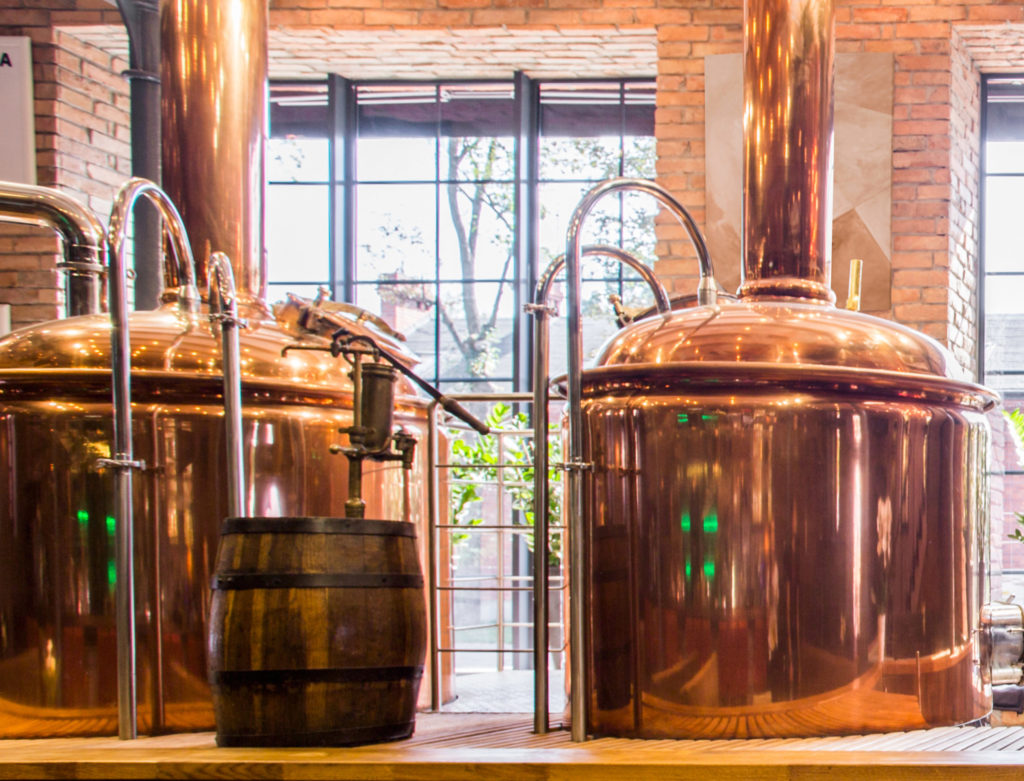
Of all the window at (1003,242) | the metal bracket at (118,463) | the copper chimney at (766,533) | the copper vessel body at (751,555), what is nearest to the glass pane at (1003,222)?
the window at (1003,242)

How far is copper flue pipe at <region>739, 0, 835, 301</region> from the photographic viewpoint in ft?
8.48

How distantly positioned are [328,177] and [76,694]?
15.0 ft

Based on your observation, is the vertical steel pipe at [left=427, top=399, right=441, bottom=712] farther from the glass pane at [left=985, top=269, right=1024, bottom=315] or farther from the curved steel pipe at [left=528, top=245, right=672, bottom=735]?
the glass pane at [left=985, top=269, right=1024, bottom=315]

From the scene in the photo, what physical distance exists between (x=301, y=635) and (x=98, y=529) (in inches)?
22.5

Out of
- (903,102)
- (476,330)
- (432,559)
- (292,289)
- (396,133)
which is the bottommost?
(432,559)

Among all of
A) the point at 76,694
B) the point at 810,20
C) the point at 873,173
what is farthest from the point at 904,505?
the point at 873,173

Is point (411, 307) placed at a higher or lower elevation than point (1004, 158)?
lower

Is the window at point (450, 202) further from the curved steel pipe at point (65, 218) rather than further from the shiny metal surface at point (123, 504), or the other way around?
the shiny metal surface at point (123, 504)

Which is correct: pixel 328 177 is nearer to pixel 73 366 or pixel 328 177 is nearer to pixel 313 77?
pixel 313 77

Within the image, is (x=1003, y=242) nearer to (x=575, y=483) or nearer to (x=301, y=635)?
(x=575, y=483)

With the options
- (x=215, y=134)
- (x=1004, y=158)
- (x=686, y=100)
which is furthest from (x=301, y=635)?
(x=1004, y=158)

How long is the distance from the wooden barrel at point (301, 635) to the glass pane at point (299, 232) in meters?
4.61

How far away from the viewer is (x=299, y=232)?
6410 mm

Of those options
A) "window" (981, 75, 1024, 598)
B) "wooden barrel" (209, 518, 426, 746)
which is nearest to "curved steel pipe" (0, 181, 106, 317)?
"wooden barrel" (209, 518, 426, 746)
